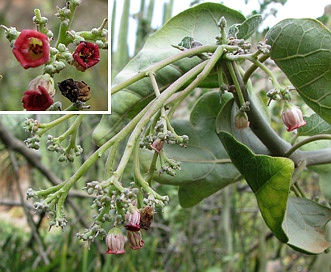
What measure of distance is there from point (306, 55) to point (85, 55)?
22cm

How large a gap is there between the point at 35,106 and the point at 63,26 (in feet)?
0.26

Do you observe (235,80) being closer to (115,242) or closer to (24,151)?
(115,242)

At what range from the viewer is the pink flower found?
57cm

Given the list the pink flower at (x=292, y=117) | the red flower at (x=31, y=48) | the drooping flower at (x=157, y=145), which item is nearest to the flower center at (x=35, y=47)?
the red flower at (x=31, y=48)

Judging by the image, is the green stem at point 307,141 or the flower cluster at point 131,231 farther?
the green stem at point 307,141

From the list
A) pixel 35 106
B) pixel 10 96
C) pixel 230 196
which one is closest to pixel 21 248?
pixel 10 96

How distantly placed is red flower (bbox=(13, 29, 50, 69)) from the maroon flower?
2.2 inches

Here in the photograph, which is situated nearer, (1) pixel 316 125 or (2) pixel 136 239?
(2) pixel 136 239

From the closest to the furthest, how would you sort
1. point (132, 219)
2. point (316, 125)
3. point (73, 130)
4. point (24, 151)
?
point (132, 219)
point (73, 130)
point (316, 125)
point (24, 151)

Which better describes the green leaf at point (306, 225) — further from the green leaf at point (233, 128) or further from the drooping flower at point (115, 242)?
the drooping flower at point (115, 242)

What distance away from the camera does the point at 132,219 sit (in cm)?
46

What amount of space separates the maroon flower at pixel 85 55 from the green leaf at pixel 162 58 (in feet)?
0.29

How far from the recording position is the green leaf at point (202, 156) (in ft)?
2.38

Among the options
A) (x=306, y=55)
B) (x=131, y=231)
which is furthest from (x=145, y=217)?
(x=306, y=55)
